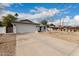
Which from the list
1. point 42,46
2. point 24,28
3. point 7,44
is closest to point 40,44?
point 42,46

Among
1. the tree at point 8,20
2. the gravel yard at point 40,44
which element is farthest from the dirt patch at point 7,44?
the tree at point 8,20

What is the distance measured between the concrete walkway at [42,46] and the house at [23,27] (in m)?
0.07

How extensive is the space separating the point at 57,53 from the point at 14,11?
784mm

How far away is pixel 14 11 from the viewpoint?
8.93 feet

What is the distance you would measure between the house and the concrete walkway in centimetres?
7

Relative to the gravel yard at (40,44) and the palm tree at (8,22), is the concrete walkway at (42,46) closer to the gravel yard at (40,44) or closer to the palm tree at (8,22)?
the gravel yard at (40,44)

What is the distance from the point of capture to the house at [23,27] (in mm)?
2738

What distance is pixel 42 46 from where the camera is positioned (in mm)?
2783

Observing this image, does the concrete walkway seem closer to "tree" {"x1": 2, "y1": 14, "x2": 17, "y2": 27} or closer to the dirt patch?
the dirt patch

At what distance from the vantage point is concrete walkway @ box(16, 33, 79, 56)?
8.96ft

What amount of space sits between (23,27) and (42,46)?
36 centimetres

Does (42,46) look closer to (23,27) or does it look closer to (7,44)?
(23,27)

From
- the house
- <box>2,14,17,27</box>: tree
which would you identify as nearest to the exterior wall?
the house

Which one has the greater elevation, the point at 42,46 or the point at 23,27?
the point at 23,27
